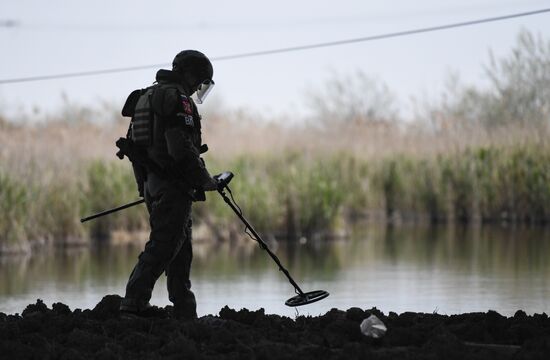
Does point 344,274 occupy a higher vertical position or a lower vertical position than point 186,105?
lower

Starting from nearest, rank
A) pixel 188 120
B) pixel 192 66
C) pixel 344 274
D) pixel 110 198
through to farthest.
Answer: pixel 188 120
pixel 192 66
pixel 344 274
pixel 110 198

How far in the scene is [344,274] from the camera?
14477 millimetres

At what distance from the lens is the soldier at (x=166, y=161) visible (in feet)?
25.7

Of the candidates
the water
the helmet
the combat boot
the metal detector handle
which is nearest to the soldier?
the helmet

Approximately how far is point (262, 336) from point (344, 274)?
7.25 meters

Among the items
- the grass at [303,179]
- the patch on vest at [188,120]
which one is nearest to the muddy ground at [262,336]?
the patch on vest at [188,120]

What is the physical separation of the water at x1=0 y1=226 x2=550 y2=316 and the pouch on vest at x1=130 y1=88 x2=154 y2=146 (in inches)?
120

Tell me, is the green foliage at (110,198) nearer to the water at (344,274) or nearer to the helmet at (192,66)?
the water at (344,274)

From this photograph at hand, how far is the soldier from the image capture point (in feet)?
25.7

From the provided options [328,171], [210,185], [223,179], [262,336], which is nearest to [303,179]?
[328,171]

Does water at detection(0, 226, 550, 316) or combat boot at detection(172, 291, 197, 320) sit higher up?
water at detection(0, 226, 550, 316)

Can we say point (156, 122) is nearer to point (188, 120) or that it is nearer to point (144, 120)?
point (144, 120)

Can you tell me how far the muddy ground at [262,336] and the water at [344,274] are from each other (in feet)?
9.00

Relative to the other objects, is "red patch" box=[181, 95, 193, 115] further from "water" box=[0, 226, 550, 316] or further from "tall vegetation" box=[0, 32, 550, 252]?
"tall vegetation" box=[0, 32, 550, 252]
